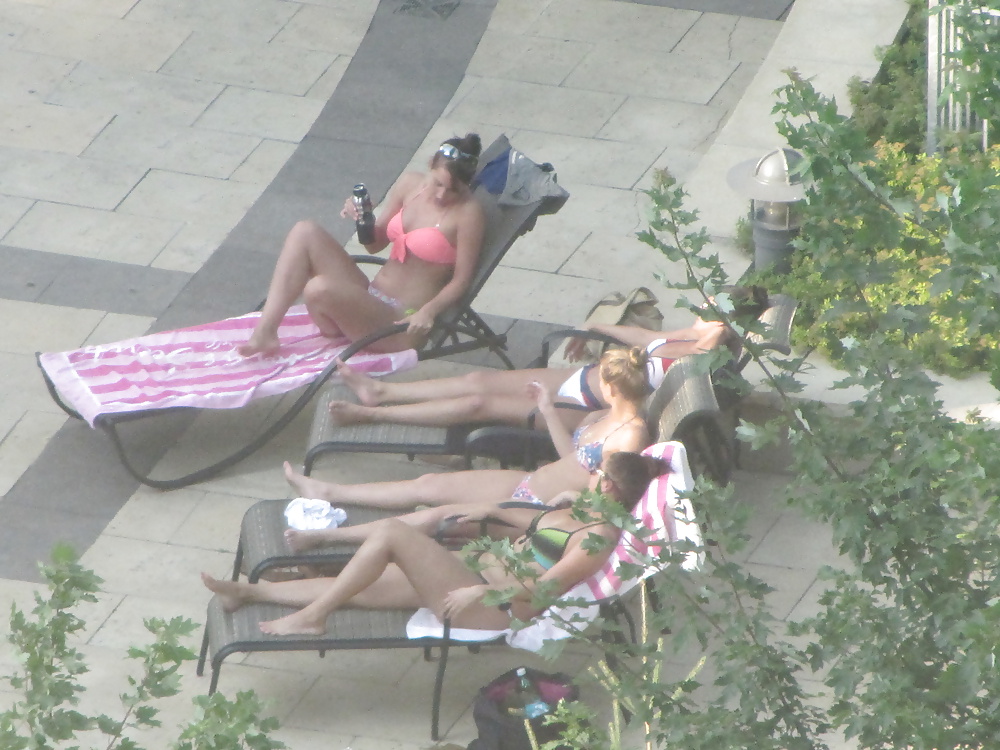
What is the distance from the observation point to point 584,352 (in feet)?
24.1

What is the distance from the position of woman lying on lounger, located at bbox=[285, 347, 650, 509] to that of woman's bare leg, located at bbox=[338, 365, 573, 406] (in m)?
0.27

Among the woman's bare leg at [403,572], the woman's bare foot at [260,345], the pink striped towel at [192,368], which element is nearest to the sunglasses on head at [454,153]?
the pink striped towel at [192,368]

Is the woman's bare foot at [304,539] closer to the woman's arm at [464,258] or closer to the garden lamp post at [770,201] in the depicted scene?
the woman's arm at [464,258]

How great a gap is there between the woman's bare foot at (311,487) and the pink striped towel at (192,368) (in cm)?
59

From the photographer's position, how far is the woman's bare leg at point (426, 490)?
6508 mm

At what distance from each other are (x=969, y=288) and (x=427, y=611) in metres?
3.33

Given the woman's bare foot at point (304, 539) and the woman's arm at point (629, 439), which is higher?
the woman's arm at point (629, 439)

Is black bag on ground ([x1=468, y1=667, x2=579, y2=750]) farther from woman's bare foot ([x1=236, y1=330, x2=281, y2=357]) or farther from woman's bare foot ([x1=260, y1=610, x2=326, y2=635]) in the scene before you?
woman's bare foot ([x1=236, y1=330, x2=281, y2=357])

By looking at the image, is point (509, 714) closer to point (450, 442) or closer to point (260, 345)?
point (450, 442)

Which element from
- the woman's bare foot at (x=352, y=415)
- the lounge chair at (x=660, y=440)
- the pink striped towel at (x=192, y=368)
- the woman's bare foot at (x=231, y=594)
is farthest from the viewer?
the pink striped towel at (x=192, y=368)

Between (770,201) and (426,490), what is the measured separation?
2.16 metres

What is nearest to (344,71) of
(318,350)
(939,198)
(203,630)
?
(318,350)

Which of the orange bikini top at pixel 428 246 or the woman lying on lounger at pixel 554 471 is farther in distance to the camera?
the orange bikini top at pixel 428 246

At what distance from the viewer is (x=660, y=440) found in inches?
251
